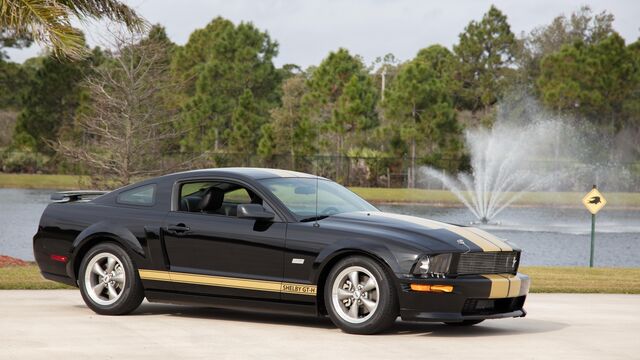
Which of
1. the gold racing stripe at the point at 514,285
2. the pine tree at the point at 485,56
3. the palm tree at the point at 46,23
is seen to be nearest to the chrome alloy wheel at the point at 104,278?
the gold racing stripe at the point at 514,285

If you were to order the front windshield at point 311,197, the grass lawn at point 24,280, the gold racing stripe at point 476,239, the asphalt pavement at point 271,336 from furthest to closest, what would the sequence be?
the grass lawn at point 24,280, the front windshield at point 311,197, the gold racing stripe at point 476,239, the asphalt pavement at point 271,336

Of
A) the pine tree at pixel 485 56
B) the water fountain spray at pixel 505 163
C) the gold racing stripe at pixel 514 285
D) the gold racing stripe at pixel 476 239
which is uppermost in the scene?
the pine tree at pixel 485 56

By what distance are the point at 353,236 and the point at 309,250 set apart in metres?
0.44

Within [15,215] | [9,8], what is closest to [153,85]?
[9,8]

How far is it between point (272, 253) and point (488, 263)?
1.90 meters

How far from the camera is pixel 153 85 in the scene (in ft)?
94.4

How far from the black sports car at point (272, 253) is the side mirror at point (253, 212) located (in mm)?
12

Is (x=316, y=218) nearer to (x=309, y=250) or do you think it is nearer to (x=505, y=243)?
(x=309, y=250)

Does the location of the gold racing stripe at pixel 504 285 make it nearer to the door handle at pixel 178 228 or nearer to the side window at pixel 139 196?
the door handle at pixel 178 228

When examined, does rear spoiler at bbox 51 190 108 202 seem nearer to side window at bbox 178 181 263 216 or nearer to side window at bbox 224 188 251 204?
side window at bbox 178 181 263 216

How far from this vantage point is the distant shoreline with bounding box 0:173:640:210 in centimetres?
5944

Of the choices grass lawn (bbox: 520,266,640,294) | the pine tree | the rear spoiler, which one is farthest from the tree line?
the rear spoiler

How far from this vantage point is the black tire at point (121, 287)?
11109 mm

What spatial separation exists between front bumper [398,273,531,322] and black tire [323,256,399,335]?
101mm
